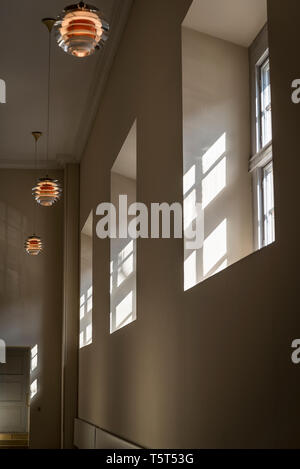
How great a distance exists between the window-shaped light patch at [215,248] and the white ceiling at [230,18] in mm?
1148

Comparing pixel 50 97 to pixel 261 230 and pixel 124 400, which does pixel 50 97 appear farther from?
pixel 261 230

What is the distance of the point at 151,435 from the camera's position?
17.0 feet

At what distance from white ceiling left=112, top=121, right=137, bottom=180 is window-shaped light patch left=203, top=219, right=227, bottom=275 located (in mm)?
2505

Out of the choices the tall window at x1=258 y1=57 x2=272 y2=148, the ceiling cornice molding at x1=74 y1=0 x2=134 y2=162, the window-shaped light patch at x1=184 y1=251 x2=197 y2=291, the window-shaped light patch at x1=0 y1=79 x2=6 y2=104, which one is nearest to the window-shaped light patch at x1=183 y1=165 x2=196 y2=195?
the window-shaped light patch at x1=184 y1=251 x2=197 y2=291

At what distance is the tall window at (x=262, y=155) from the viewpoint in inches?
150

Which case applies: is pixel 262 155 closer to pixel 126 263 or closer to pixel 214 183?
pixel 214 183

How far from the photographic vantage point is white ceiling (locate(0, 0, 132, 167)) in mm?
7180

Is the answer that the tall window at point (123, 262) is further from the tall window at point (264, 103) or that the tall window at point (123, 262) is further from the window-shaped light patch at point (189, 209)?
the tall window at point (264, 103)

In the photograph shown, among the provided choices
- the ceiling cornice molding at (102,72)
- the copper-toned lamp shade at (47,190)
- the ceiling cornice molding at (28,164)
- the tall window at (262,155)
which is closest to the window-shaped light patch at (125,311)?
the copper-toned lamp shade at (47,190)

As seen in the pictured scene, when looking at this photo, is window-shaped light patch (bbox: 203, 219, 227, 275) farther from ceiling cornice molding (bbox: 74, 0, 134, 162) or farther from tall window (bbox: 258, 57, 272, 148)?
ceiling cornice molding (bbox: 74, 0, 134, 162)

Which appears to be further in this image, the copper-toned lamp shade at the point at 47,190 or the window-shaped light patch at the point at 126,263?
the window-shaped light patch at the point at 126,263

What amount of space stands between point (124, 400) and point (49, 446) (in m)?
5.52

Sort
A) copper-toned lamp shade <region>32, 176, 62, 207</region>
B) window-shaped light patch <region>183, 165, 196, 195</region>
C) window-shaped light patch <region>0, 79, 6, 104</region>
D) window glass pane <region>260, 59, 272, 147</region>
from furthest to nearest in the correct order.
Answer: window-shaped light patch <region>0, 79, 6, 104</region> → copper-toned lamp shade <region>32, 176, 62, 207</region> → window-shaped light patch <region>183, 165, 196, 195</region> → window glass pane <region>260, 59, 272, 147</region>
